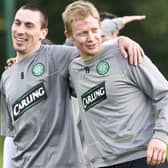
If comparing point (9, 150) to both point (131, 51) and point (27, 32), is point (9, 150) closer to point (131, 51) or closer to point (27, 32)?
point (27, 32)

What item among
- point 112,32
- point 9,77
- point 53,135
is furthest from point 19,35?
point 112,32

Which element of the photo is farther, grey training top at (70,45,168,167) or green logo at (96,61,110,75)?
green logo at (96,61,110,75)

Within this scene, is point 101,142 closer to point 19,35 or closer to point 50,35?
point 19,35

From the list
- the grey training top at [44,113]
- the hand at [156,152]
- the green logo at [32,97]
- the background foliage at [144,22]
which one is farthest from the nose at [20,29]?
the background foliage at [144,22]

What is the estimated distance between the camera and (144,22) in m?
26.3

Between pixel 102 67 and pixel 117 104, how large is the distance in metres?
0.27

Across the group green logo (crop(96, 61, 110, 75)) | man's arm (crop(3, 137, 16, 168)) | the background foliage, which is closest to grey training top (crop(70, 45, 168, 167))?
green logo (crop(96, 61, 110, 75))

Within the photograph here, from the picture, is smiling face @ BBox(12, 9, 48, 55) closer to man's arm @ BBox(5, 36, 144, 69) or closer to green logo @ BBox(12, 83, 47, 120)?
green logo @ BBox(12, 83, 47, 120)

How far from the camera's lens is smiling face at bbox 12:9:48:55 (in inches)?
265

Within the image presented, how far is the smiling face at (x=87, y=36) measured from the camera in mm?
6082

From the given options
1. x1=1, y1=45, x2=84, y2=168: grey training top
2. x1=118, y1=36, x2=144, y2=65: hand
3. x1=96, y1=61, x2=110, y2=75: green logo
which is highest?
x1=118, y1=36, x2=144, y2=65: hand

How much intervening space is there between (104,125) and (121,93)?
0.77 ft

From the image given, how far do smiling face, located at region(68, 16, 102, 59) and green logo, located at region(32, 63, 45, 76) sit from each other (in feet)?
1.89

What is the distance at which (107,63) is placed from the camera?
6.05 metres
